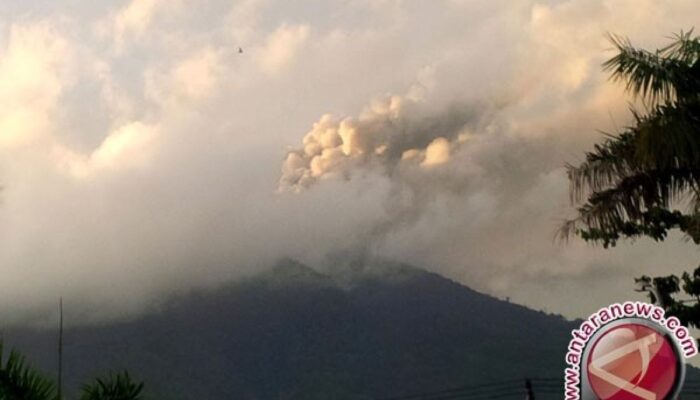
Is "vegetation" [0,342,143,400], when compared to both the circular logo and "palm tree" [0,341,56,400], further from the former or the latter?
the circular logo

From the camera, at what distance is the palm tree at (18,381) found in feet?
37.0

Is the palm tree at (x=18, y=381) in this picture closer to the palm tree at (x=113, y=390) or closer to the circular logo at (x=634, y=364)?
the palm tree at (x=113, y=390)

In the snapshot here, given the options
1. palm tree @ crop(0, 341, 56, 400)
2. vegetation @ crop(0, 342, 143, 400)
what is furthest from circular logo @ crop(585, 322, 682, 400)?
palm tree @ crop(0, 341, 56, 400)

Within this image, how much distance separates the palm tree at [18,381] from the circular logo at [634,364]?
1176 cm

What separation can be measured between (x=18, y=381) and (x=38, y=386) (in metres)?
0.25

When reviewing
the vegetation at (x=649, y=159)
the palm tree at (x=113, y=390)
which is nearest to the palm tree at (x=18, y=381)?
the palm tree at (x=113, y=390)

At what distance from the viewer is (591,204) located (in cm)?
1817

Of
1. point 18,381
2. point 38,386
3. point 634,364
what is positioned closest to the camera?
point 18,381

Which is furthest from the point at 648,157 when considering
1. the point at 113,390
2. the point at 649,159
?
the point at 113,390

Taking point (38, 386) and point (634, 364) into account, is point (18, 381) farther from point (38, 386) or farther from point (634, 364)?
point (634, 364)

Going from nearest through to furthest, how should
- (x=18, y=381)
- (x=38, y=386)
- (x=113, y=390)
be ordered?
(x=18, y=381), (x=38, y=386), (x=113, y=390)

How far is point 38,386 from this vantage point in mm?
11453

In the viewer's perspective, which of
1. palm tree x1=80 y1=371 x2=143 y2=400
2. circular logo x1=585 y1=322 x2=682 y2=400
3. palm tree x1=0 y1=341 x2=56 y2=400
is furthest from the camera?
circular logo x1=585 y1=322 x2=682 y2=400

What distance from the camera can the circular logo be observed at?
1861 centimetres
